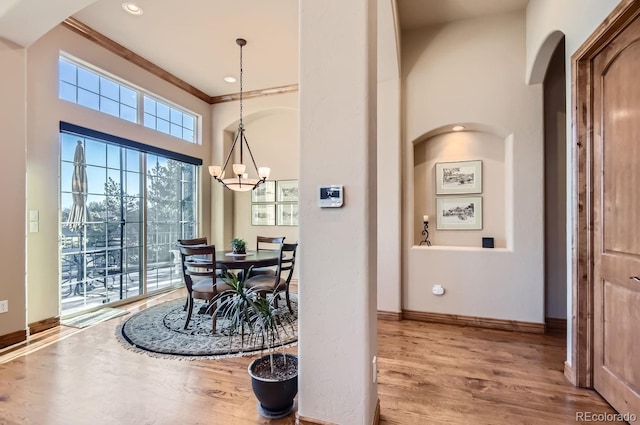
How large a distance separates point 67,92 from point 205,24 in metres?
1.78

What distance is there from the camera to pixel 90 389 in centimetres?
226

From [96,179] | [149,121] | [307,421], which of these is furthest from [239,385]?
[149,121]

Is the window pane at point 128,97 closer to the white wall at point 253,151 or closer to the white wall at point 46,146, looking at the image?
the white wall at point 46,146

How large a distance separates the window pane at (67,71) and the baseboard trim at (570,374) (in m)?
5.61

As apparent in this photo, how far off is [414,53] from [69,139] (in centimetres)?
417

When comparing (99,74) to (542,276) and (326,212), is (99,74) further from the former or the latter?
(542,276)

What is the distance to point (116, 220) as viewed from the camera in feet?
14.5

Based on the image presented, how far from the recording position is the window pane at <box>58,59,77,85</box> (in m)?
3.70

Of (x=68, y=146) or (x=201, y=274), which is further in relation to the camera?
(x=68, y=146)

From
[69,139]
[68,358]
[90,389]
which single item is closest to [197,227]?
[69,139]

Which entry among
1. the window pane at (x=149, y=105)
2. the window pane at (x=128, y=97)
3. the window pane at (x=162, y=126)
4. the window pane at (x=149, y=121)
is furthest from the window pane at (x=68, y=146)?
the window pane at (x=162, y=126)

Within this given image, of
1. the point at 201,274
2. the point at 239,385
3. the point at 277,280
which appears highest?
the point at 201,274

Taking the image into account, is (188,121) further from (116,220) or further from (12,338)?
(12,338)

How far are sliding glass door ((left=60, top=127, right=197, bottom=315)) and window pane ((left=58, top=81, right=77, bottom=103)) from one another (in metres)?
0.40
